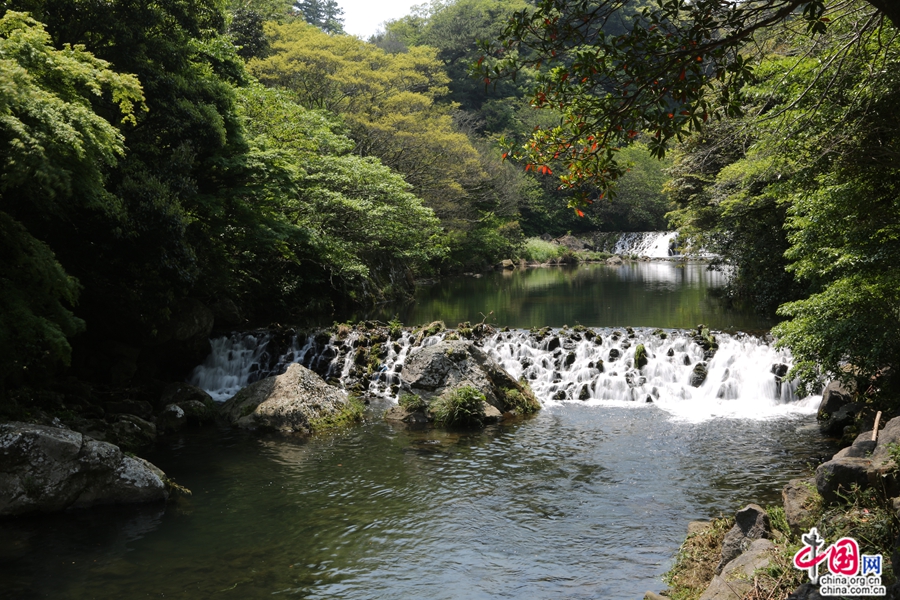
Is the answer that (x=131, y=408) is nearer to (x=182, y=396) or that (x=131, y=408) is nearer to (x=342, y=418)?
(x=182, y=396)

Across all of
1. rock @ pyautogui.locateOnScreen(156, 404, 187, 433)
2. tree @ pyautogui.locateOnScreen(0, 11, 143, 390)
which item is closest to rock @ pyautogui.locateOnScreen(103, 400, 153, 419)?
rock @ pyautogui.locateOnScreen(156, 404, 187, 433)

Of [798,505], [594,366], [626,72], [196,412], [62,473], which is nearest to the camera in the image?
[626,72]

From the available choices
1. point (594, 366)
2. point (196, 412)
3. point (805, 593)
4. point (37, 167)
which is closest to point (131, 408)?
point (196, 412)

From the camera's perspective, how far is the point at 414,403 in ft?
45.8

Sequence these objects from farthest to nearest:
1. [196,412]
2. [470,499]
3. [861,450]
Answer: [196,412] → [470,499] → [861,450]

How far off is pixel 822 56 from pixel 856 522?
6437 mm

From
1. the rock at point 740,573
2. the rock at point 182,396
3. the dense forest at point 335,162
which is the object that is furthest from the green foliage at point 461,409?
the rock at point 740,573

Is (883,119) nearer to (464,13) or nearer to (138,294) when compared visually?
(138,294)

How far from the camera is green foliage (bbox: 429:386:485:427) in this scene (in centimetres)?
1334

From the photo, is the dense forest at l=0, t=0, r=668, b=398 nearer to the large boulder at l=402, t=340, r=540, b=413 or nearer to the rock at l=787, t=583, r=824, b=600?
the rock at l=787, t=583, r=824, b=600

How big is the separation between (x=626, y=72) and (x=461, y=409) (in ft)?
28.9

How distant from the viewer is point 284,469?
11086mm

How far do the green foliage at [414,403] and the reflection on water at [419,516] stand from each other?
0.97 meters

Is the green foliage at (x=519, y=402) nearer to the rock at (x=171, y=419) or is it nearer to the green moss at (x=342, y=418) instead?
the green moss at (x=342, y=418)
